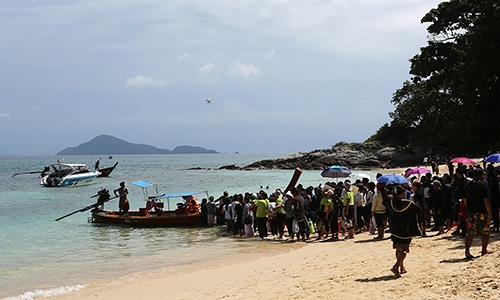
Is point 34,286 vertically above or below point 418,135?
below

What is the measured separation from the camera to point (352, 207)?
617 inches

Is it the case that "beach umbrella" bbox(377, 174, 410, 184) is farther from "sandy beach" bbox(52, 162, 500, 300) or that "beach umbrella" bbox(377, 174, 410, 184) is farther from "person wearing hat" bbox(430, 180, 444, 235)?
"sandy beach" bbox(52, 162, 500, 300)

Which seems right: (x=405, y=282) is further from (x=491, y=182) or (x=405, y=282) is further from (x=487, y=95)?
(x=487, y=95)

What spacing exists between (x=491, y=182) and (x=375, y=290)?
5.36 meters

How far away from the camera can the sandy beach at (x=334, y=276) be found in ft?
26.2

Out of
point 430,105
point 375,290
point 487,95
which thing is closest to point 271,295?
point 375,290

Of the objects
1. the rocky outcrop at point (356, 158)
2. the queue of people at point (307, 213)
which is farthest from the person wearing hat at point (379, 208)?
the rocky outcrop at point (356, 158)

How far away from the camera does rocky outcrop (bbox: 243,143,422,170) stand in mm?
67562

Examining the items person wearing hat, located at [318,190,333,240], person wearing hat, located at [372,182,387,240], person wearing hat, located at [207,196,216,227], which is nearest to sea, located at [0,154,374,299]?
person wearing hat, located at [207,196,216,227]

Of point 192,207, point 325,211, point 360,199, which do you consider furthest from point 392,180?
point 192,207

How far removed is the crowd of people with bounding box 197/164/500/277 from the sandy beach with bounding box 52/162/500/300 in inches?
21.0

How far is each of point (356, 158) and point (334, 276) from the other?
207 ft

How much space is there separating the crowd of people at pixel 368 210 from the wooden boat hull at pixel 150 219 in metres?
2.04

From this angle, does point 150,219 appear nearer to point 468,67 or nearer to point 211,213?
point 211,213
